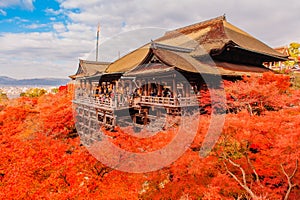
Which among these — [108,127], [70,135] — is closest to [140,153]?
[108,127]

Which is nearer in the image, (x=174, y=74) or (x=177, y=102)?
(x=177, y=102)

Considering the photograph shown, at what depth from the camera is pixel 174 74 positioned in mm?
13258

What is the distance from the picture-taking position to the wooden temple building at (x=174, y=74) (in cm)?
1344

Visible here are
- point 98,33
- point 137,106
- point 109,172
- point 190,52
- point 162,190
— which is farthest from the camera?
point 98,33

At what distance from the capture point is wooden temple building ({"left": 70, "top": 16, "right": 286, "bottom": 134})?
13.4 meters

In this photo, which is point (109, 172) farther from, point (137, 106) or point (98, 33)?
point (98, 33)

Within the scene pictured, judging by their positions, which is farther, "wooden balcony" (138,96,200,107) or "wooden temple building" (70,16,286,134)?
"wooden temple building" (70,16,286,134)

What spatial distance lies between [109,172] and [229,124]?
5360mm

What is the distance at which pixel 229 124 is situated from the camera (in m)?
8.86

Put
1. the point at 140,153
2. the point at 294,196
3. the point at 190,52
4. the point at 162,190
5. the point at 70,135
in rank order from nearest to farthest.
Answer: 1. the point at 294,196
2. the point at 162,190
3. the point at 140,153
4. the point at 190,52
5. the point at 70,135

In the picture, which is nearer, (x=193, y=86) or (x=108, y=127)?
(x=193, y=86)

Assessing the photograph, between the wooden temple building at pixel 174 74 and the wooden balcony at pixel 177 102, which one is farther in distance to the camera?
the wooden temple building at pixel 174 74

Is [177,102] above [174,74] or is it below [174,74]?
below

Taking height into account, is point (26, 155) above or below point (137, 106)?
below
